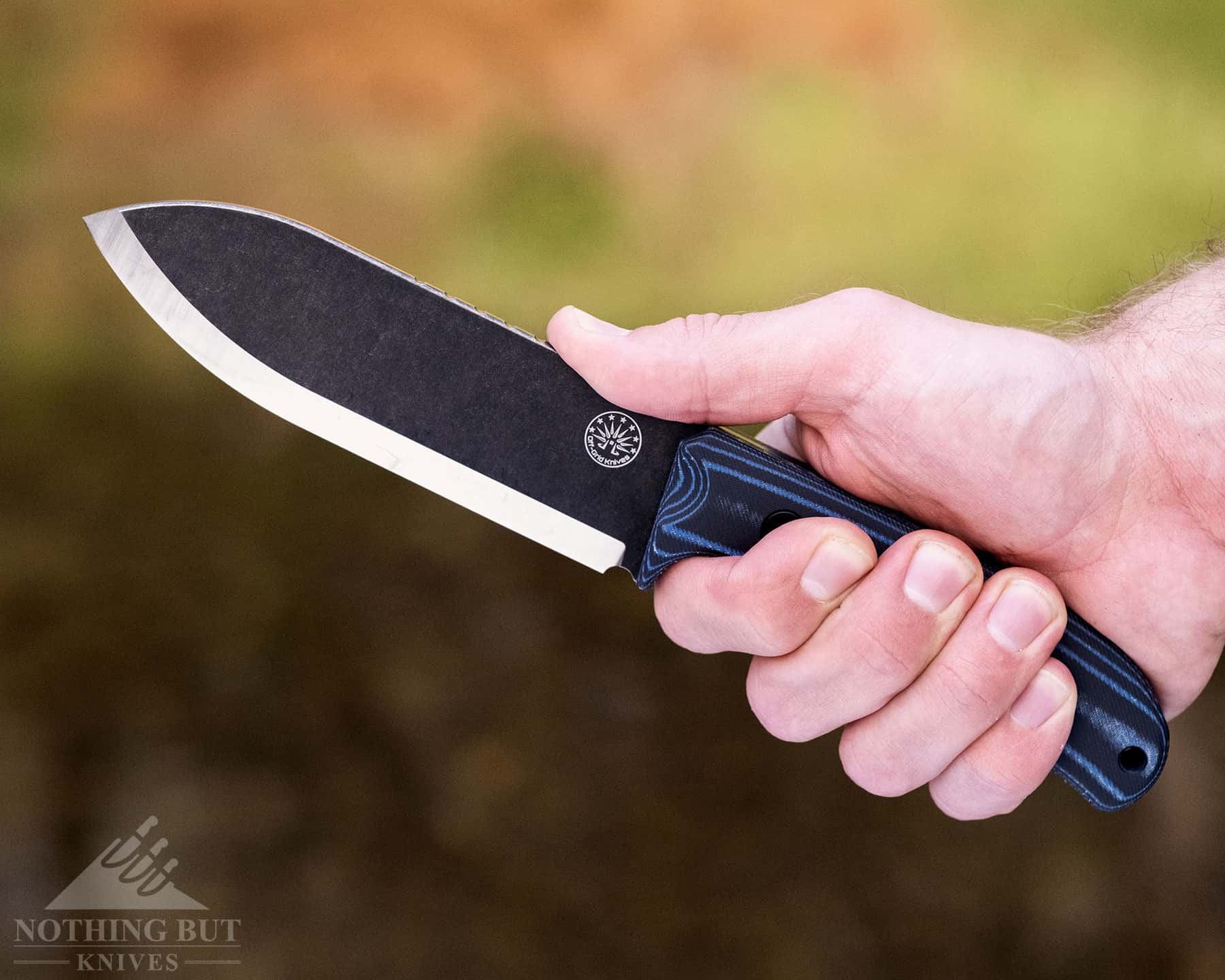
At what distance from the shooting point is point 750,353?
2.55ft

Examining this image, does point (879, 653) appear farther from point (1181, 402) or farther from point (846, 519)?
point (1181, 402)

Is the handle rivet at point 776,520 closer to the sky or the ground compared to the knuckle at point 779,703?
closer to the sky

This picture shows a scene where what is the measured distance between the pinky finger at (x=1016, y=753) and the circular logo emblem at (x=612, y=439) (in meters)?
0.40

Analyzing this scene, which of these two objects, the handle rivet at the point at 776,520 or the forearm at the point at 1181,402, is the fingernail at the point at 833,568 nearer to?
the handle rivet at the point at 776,520

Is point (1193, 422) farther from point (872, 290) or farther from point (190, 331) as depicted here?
point (190, 331)

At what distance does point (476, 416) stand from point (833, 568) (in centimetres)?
33

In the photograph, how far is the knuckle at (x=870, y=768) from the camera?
0.84 m

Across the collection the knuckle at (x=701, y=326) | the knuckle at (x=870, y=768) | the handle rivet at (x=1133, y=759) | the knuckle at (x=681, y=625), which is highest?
the knuckle at (x=701, y=326)

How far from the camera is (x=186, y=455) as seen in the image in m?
1.36

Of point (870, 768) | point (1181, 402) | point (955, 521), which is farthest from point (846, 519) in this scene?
point (1181, 402)

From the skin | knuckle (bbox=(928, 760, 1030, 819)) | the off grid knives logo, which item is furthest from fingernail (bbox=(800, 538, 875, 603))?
the off grid knives logo

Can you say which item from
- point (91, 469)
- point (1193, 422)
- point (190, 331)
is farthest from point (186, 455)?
point (1193, 422)

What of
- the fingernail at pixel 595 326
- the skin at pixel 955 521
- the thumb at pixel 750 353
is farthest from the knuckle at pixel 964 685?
the fingernail at pixel 595 326

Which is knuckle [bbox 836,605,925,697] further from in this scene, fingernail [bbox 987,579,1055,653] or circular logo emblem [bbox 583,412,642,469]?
circular logo emblem [bbox 583,412,642,469]
